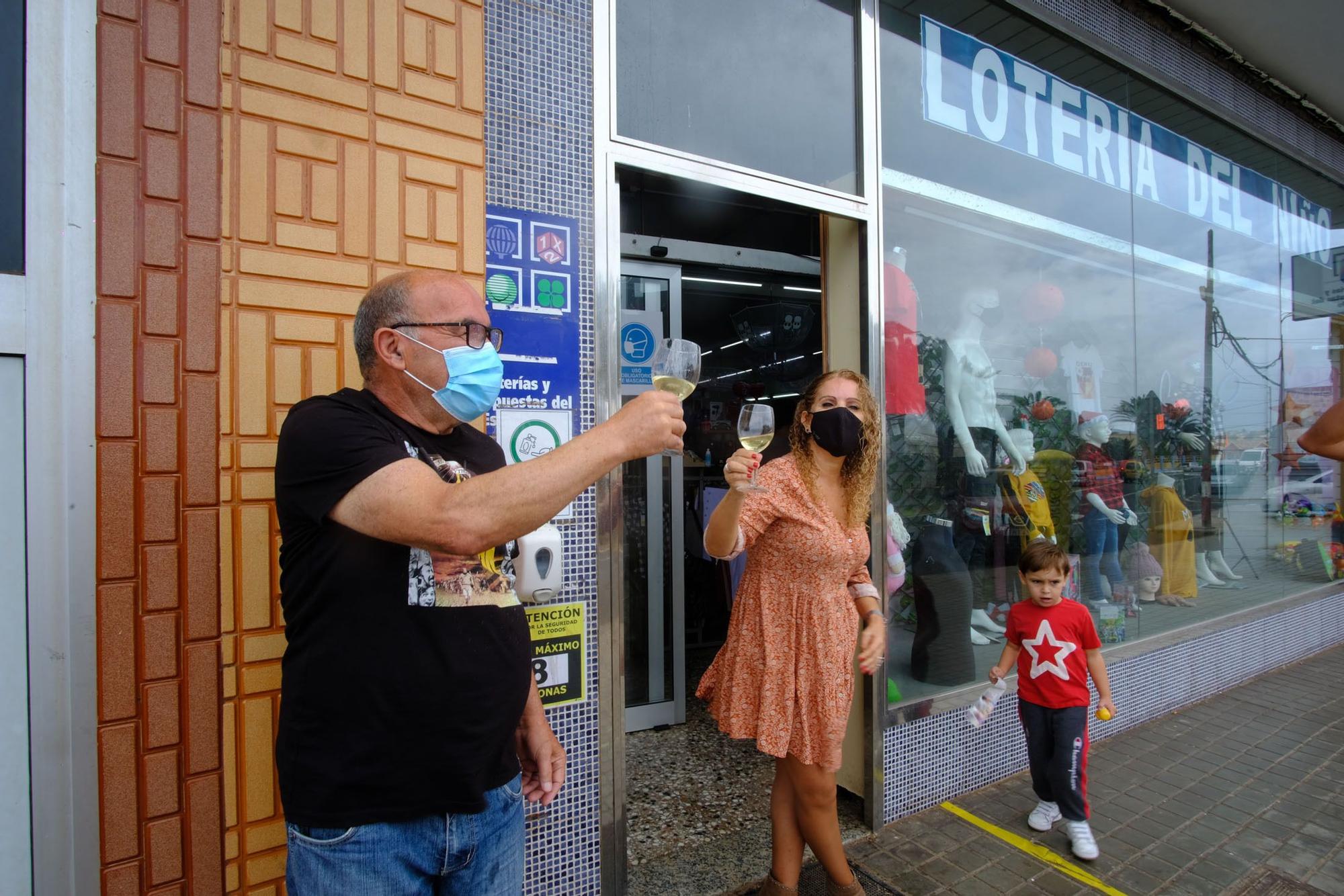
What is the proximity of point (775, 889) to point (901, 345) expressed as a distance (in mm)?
2330

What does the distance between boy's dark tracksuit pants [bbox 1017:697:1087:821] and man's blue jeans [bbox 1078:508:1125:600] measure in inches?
62.1

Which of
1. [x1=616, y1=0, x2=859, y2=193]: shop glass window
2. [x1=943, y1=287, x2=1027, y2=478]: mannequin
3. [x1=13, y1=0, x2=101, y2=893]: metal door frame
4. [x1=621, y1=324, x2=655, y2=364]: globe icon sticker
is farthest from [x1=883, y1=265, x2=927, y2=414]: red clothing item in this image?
[x1=13, y1=0, x2=101, y2=893]: metal door frame

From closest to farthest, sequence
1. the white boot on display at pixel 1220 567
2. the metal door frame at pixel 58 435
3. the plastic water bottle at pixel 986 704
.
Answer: the metal door frame at pixel 58 435, the plastic water bottle at pixel 986 704, the white boot on display at pixel 1220 567

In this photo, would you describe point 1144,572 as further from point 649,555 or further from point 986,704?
point 649,555

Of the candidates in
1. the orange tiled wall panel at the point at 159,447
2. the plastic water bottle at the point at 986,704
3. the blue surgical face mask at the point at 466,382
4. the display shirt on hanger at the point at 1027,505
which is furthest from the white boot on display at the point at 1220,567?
the orange tiled wall panel at the point at 159,447

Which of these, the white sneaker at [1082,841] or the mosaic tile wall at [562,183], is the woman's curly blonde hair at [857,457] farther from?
the white sneaker at [1082,841]

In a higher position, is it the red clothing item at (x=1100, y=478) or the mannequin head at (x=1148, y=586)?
the red clothing item at (x=1100, y=478)

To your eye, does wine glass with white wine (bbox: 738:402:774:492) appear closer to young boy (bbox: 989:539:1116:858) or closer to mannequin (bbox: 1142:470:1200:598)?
young boy (bbox: 989:539:1116:858)

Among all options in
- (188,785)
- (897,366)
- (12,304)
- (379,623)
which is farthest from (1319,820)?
(12,304)

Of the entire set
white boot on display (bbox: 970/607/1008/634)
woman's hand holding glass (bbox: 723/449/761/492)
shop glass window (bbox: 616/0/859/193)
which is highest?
shop glass window (bbox: 616/0/859/193)

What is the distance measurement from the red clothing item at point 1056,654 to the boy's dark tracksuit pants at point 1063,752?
0.05 meters

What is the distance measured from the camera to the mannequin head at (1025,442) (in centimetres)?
399

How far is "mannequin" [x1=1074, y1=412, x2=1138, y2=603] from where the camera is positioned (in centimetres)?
438

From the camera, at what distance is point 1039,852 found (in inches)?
114
